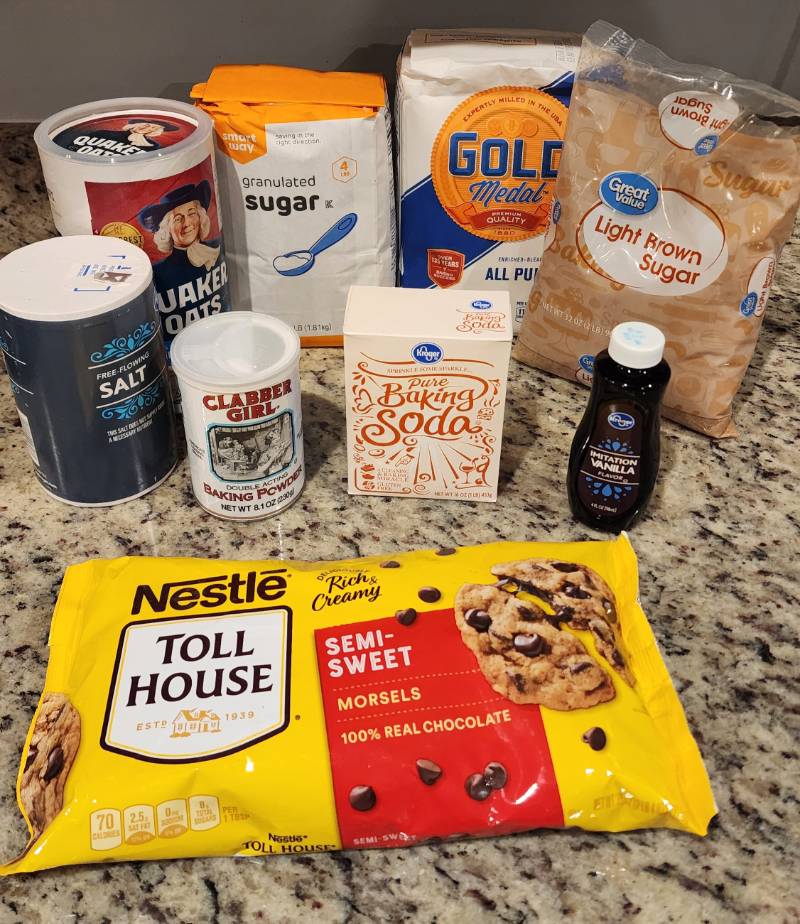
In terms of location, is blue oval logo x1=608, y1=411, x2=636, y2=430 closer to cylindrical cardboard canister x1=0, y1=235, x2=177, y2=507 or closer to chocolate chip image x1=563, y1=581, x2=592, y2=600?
chocolate chip image x1=563, y1=581, x2=592, y2=600

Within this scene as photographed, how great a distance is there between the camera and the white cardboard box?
785 millimetres

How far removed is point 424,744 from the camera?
61 cm

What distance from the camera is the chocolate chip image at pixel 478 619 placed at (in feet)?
2.21

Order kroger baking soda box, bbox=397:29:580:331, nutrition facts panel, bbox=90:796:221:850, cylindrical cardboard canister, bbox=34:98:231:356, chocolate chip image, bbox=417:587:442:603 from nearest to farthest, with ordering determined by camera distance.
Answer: nutrition facts panel, bbox=90:796:221:850
chocolate chip image, bbox=417:587:442:603
cylindrical cardboard canister, bbox=34:98:231:356
kroger baking soda box, bbox=397:29:580:331

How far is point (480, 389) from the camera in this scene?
2.65ft

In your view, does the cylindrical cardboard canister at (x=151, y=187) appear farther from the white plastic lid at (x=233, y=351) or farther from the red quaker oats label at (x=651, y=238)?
the red quaker oats label at (x=651, y=238)

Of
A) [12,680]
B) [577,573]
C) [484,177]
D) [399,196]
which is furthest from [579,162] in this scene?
[12,680]

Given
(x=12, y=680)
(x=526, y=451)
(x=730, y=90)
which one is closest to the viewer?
(x=12, y=680)

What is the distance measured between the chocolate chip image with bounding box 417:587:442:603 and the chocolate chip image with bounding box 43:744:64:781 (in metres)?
0.29

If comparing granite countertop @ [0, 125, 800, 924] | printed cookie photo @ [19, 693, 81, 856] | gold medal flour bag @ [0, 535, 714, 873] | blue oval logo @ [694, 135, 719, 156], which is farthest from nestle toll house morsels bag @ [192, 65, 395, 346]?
printed cookie photo @ [19, 693, 81, 856]

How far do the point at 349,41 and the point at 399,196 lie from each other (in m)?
Answer: 0.19

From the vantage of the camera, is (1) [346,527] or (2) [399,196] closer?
(1) [346,527]

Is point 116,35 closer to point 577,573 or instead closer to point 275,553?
point 275,553

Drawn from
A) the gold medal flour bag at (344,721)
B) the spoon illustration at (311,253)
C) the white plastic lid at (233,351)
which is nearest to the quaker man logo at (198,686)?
the gold medal flour bag at (344,721)
